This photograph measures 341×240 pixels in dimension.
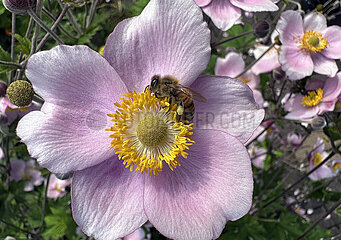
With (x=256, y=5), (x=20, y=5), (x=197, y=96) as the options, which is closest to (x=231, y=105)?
(x=197, y=96)

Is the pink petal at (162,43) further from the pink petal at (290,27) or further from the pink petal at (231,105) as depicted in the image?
the pink petal at (290,27)

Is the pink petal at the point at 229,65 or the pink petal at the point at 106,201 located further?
the pink petal at the point at 229,65

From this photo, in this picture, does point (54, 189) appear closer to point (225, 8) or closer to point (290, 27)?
point (225, 8)

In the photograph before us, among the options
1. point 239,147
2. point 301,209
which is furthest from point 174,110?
point 301,209

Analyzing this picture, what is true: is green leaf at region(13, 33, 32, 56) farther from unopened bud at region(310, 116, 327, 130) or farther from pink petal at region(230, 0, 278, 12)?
unopened bud at region(310, 116, 327, 130)

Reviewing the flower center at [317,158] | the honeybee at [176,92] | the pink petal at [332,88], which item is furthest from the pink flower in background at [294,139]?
the honeybee at [176,92]

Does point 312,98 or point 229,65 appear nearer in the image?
point 312,98

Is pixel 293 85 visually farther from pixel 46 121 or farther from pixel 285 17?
pixel 46 121
